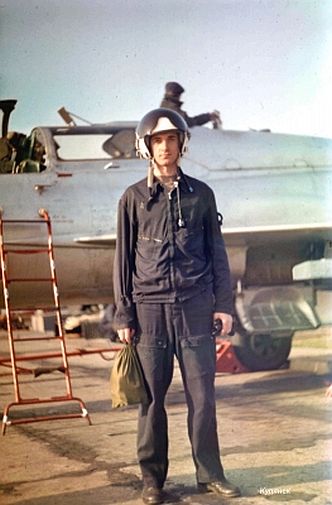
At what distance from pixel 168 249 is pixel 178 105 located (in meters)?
2.10

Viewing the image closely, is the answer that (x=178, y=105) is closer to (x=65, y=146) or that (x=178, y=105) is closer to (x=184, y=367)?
(x=65, y=146)

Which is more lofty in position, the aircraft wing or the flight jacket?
the flight jacket

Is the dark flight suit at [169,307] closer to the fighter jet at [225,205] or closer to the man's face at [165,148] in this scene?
the man's face at [165,148]

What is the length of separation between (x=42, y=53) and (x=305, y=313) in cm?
344

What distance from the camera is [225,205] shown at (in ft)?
22.2

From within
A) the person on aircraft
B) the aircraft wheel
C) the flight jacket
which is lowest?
the aircraft wheel

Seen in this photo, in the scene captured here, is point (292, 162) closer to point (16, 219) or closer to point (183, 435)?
point (16, 219)

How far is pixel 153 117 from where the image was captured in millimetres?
3648

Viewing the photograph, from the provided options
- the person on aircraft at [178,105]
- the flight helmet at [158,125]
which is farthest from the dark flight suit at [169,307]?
the person on aircraft at [178,105]

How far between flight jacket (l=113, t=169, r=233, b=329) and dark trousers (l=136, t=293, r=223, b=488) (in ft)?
0.22

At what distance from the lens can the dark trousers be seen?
367 centimetres

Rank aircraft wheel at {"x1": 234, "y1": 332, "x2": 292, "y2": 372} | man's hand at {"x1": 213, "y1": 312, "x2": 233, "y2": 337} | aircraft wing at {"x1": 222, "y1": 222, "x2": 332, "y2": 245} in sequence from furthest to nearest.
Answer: aircraft wheel at {"x1": 234, "y1": 332, "x2": 292, "y2": 372} → aircraft wing at {"x1": 222, "y1": 222, "x2": 332, "y2": 245} → man's hand at {"x1": 213, "y1": 312, "x2": 233, "y2": 337}

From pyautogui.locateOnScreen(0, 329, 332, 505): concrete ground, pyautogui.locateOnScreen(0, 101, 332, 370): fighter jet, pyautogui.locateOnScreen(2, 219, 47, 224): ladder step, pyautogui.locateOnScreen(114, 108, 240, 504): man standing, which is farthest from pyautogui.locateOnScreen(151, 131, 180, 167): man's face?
pyautogui.locateOnScreen(0, 101, 332, 370): fighter jet

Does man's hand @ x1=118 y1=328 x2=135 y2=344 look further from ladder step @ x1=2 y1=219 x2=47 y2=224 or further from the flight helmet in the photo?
ladder step @ x1=2 y1=219 x2=47 y2=224
